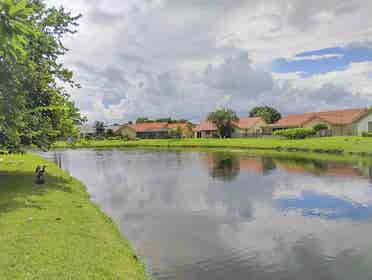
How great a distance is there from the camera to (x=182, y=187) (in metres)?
30.1

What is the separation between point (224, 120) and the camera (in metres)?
103

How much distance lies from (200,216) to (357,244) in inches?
341

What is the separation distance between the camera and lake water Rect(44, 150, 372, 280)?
41.5 feet

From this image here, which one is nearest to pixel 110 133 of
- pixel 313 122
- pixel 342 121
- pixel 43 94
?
pixel 313 122

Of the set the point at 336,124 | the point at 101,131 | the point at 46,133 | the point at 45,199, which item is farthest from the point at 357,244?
the point at 101,131

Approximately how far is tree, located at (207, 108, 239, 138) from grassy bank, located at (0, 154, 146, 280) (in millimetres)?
87178

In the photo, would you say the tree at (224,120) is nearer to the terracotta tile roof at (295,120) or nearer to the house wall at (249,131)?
the house wall at (249,131)

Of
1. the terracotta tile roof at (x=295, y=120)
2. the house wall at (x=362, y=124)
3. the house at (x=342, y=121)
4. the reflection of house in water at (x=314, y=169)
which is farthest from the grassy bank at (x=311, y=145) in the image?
the reflection of house in water at (x=314, y=169)

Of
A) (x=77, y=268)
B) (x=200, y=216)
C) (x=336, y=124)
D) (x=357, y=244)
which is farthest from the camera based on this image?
(x=336, y=124)

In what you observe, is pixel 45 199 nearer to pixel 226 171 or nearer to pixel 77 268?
pixel 77 268

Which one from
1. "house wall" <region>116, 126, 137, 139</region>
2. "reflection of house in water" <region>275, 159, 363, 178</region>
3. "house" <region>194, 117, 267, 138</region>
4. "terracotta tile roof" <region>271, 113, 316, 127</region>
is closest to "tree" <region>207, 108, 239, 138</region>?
"house" <region>194, 117, 267, 138</region>

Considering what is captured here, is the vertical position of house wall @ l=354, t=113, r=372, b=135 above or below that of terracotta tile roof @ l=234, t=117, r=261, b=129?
below

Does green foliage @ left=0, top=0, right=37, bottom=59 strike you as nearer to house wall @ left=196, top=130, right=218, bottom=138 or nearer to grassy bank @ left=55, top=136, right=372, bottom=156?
grassy bank @ left=55, top=136, right=372, bottom=156

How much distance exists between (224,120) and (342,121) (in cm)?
3607
